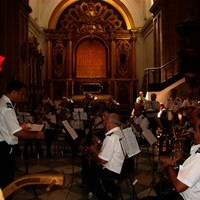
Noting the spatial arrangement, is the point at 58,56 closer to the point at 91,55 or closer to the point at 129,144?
the point at 91,55

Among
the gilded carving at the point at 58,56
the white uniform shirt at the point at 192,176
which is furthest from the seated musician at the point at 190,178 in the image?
the gilded carving at the point at 58,56

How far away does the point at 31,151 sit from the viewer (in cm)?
1033

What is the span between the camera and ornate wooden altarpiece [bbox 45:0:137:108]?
22641 millimetres

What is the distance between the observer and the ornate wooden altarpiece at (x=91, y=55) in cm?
2264

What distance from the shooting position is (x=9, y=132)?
14.6 ft

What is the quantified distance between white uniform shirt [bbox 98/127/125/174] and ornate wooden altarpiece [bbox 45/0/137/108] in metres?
17.5

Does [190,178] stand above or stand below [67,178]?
above

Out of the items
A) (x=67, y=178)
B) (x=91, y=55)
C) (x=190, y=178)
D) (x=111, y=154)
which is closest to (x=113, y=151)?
(x=111, y=154)

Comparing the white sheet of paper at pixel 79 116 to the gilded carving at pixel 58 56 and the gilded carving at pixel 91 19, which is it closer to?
the gilded carving at pixel 58 56

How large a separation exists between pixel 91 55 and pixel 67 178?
56.5ft

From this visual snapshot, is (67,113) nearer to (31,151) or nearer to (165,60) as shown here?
(31,151)

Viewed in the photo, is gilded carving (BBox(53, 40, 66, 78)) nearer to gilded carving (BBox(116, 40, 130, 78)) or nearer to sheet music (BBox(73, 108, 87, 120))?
gilded carving (BBox(116, 40, 130, 78))

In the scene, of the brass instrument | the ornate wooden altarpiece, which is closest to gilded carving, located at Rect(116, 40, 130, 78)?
the ornate wooden altarpiece

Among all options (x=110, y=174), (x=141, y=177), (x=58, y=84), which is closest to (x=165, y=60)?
(x=58, y=84)
